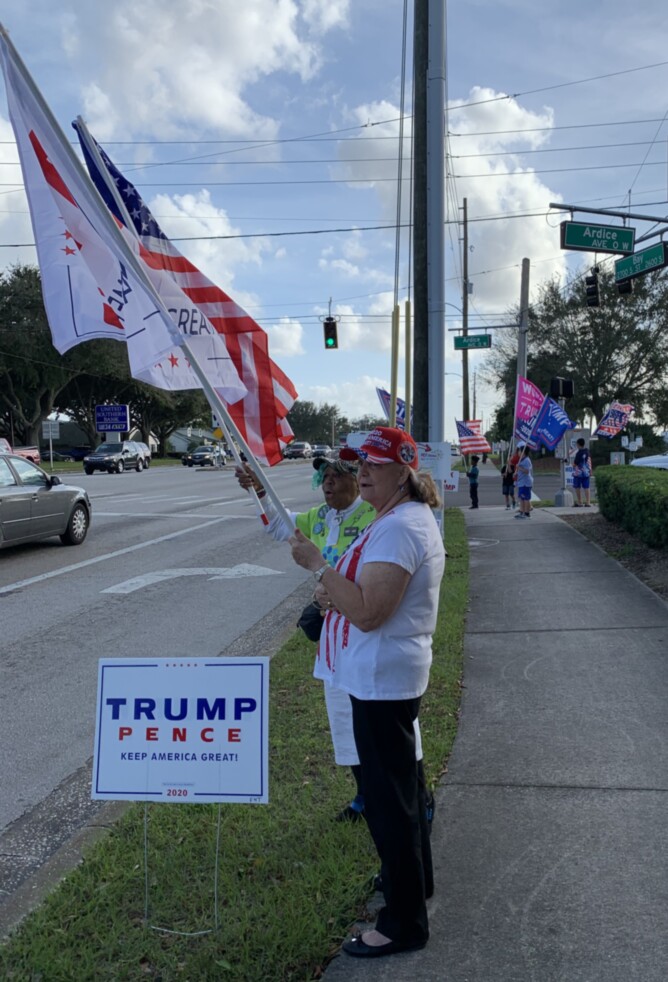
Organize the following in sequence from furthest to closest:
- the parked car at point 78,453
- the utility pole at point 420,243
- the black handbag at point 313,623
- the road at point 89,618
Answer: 1. the parked car at point 78,453
2. the utility pole at point 420,243
3. the road at point 89,618
4. the black handbag at point 313,623

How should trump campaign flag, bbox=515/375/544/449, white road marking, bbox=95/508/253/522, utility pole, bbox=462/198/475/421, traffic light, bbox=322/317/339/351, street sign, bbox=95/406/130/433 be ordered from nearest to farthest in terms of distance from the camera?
1. white road marking, bbox=95/508/253/522
2. trump campaign flag, bbox=515/375/544/449
3. traffic light, bbox=322/317/339/351
4. utility pole, bbox=462/198/475/421
5. street sign, bbox=95/406/130/433

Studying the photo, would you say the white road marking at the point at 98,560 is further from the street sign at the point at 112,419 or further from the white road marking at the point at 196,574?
the street sign at the point at 112,419

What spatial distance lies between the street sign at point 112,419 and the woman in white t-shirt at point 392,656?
67.2m

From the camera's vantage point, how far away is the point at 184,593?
10.3m

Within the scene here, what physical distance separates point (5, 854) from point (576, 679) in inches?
159

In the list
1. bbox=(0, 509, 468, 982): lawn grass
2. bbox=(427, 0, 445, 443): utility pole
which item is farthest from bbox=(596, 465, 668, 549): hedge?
bbox=(0, 509, 468, 982): lawn grass

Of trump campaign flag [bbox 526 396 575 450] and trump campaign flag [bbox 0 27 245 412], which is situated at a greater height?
trump campaign flag [bbox 0 27 245 412]

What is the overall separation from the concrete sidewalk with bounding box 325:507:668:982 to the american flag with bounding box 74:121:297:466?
208cm

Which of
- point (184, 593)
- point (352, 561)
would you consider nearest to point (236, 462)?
point (352, 561)

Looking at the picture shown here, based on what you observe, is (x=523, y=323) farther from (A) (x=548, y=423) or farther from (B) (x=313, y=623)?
(B) (x=313, y=623)

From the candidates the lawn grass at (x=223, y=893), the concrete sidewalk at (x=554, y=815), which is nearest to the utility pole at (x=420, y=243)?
the concrete sidewalk at (x=554, y=815)

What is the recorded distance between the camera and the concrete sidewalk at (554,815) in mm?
3051

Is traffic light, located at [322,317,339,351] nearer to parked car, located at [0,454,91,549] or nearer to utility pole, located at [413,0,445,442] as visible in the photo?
parked car, located at [0,454,91,549]

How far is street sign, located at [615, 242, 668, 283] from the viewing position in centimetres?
1767
